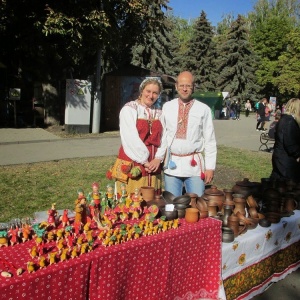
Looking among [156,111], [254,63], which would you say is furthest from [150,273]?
[254,63]

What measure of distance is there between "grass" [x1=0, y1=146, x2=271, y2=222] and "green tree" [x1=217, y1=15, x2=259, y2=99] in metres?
28.6

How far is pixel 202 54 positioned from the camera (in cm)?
3778

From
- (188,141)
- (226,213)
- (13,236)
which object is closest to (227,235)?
(226,213)

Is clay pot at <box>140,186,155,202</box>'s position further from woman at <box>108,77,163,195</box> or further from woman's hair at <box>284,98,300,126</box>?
woman's hair at <box>284,98,300,126</box>

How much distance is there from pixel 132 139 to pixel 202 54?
3658cm

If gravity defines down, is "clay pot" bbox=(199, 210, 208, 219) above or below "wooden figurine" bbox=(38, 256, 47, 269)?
above

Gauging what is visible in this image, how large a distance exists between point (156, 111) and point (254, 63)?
38.2 m

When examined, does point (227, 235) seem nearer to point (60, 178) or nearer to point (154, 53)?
point (60, 178)

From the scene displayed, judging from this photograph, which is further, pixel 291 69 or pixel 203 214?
pixel 291 69

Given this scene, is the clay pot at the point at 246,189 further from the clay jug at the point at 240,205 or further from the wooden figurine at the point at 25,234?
the wooden figurine at the point at 25,234

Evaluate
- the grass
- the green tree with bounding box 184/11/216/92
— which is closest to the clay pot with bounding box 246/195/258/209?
the grass

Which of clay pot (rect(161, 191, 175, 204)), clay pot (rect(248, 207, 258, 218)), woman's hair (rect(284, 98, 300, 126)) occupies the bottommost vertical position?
clay pot (rect(248, 207, 258, 218))

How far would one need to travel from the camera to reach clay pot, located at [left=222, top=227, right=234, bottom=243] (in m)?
2.67

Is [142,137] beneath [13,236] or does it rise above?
above
